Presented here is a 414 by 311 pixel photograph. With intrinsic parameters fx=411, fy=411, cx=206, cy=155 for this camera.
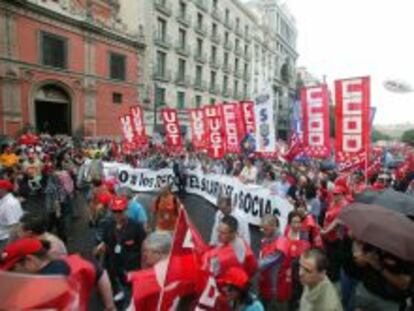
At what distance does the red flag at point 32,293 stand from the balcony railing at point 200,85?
123 feet

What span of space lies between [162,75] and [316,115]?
1054 inches

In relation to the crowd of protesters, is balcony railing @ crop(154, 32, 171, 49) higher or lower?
higher

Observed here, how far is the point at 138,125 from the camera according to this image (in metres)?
14.6

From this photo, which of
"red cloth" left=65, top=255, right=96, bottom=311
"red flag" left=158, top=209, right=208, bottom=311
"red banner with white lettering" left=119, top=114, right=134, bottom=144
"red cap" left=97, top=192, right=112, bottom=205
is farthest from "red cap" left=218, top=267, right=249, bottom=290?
"red banner with white lettering" left=119, top=114, right=134, bottom=144

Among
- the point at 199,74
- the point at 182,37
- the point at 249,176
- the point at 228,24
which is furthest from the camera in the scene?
the point at 228,24

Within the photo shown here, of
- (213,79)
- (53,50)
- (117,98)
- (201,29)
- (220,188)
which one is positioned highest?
(201,29)

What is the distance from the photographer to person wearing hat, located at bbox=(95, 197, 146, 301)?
461cm

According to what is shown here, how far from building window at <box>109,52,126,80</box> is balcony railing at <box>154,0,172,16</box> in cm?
648

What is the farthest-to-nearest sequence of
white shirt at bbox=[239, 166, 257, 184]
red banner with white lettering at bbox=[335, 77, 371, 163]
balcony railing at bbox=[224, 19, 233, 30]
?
balcony railing at bbox=[224, 19, 233, 30] < white shirt at bbox=[239, 166, 257, 184] < red banner with white lettering at bbox=[335, 77, 371, 163]

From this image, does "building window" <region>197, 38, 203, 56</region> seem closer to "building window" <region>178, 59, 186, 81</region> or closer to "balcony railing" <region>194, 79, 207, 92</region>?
"balcony railing" <region>194, 79, 207, 92</region>

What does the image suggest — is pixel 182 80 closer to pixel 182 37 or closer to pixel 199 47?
pixel 182 37

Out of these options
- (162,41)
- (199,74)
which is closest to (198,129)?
(162,41)

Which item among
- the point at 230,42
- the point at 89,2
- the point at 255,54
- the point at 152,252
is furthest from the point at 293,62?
the point at 152,252

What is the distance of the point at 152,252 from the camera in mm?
3248
